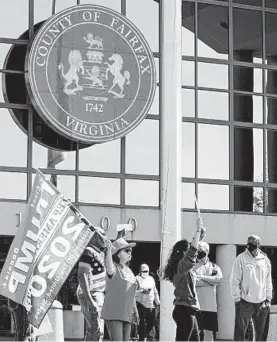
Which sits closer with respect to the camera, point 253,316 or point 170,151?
point 253,316

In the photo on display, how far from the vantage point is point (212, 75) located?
28719 mm

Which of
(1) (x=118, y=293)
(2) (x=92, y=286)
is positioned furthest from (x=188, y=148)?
(1) (x=118, y=293)

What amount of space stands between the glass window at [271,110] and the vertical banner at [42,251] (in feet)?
49.9

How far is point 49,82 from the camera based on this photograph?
26.4 metres

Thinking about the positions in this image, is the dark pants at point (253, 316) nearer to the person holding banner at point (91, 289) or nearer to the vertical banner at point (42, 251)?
the person holding banner at point (91, 289)

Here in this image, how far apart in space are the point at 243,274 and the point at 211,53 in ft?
43.9

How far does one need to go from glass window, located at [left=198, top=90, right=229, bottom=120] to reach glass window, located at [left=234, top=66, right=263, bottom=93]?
0.54 m

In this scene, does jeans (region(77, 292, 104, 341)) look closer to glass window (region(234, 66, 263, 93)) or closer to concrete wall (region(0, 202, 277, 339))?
concrete wall (region(0, 202, 277, 339))

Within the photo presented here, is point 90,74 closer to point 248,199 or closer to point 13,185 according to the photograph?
point 13,185

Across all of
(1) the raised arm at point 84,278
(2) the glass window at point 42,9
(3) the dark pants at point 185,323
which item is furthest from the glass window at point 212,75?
(3) the dark pants at point 185,323

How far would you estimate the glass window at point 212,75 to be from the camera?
28.6 metres

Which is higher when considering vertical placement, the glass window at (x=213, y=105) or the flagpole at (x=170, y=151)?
the glass window at (x=213, y=105)

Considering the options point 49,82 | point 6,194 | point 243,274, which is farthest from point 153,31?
point 243,274

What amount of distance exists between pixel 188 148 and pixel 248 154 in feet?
5.47
